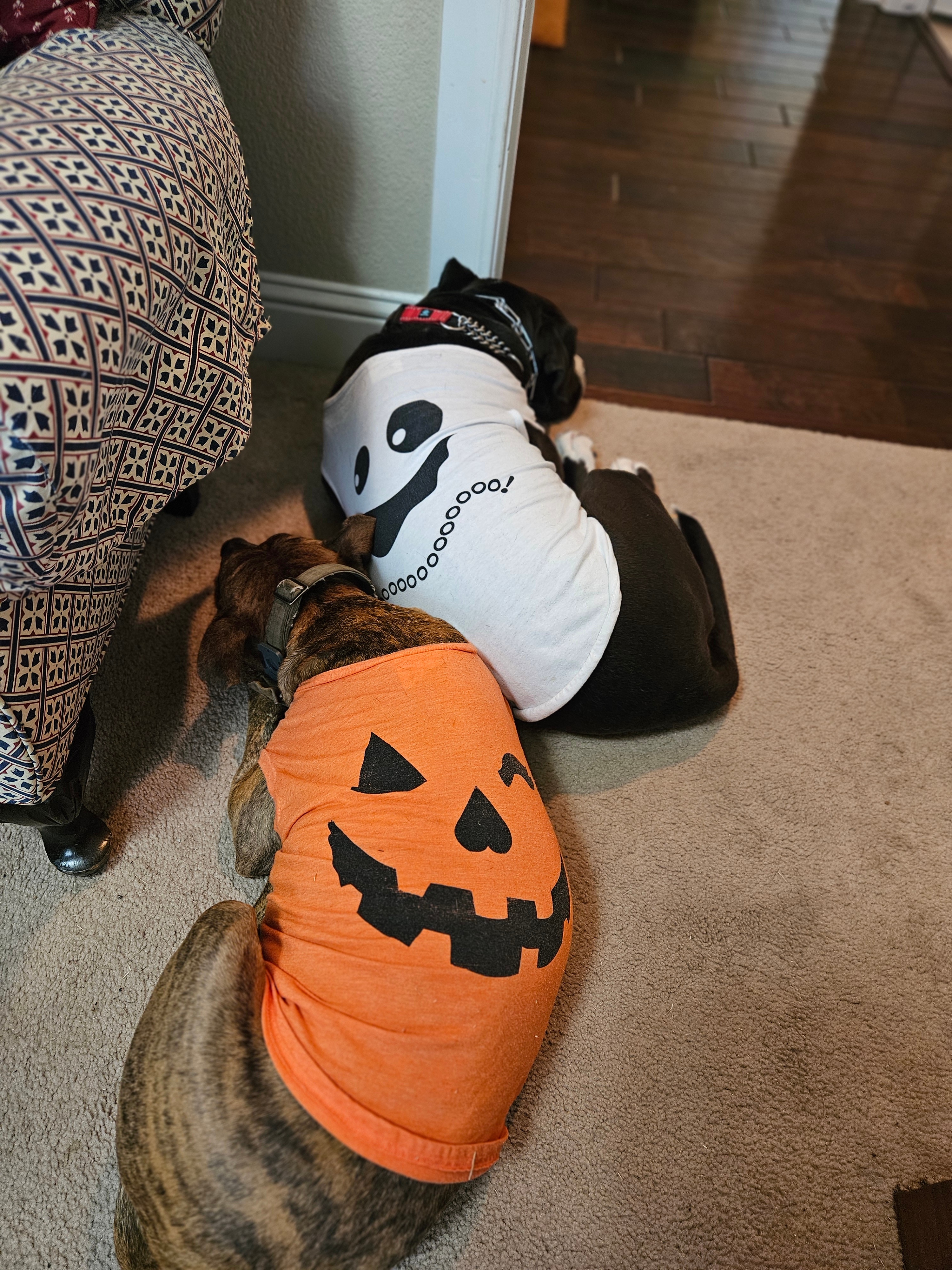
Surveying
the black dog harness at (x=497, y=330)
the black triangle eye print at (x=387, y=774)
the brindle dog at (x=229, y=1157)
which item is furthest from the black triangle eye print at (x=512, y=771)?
the black dog harness at (x=497, y=330)

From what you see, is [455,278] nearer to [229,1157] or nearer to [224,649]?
[224,649]

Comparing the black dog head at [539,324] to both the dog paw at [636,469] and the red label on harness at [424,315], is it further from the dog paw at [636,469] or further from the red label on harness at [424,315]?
the dog paw at [636,469]

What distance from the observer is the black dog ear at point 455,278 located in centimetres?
176

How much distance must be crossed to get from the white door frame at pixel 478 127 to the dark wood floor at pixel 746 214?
1.62ft

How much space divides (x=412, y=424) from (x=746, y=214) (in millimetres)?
1941

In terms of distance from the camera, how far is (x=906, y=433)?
2150 mm

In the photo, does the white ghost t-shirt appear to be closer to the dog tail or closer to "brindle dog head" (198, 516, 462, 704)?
"brindle dog head" (198, 516, 462, 704)

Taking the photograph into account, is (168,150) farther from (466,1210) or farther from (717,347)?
(717,347)

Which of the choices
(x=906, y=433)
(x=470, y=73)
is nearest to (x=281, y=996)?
(x=470, y=73)

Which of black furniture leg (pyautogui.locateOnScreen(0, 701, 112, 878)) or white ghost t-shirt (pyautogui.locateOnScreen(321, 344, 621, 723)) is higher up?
white ghost t-shirt (pyautogui.locateOnScreen(321, 344, 621, 723))

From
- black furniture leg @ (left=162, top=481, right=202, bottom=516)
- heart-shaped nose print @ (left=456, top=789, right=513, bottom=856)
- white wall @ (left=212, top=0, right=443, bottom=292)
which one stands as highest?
white wall @ (left=212, top=0, right=443, bottom=292)

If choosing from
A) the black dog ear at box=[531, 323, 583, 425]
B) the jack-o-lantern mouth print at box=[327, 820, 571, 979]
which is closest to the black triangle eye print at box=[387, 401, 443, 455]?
the black dog ear at box=[531, 323, 583, 425]

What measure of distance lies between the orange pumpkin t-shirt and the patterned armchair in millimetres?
310

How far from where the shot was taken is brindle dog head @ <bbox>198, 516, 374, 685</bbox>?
125cm
